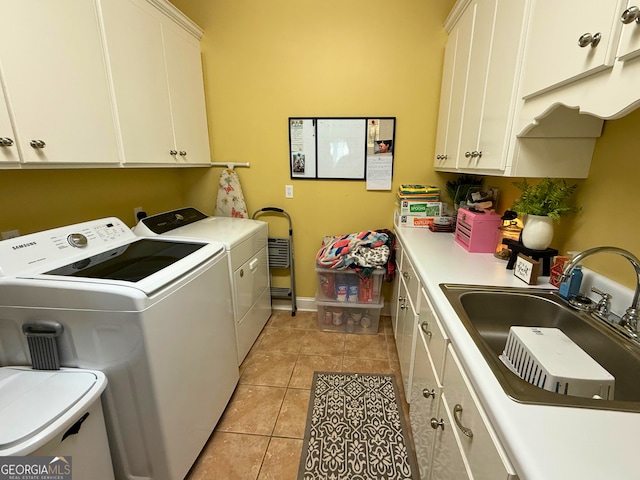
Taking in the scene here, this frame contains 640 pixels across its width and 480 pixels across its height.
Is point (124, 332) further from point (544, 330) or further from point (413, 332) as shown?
point (544, 330)

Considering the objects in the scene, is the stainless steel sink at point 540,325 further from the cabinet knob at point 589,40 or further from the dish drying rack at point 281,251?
the dish drying rack at point 281,251

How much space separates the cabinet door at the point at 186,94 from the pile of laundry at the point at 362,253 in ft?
4.23

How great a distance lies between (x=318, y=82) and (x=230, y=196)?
46.8 inches

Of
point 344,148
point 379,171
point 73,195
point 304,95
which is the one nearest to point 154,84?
point 73,195

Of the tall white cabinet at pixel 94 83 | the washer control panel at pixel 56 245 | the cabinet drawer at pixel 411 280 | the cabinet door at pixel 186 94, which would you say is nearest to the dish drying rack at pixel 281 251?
the cabinet door at pixel 186 94

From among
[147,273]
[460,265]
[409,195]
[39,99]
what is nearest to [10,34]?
[39,99]

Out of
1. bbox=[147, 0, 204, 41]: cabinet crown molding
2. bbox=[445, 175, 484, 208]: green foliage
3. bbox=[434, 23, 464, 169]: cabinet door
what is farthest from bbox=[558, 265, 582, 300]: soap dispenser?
bbox=[147, 0, 204, 41]: cabinet crown molding

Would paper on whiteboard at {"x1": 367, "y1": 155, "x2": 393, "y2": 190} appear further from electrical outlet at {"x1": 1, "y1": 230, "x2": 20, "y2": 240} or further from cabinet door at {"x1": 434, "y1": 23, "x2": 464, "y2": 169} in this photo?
electrical outlet at {"x1": 1, "y1": 230, "x2": 20, "y2": 240}

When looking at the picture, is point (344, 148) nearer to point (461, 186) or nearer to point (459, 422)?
point (461, 186)

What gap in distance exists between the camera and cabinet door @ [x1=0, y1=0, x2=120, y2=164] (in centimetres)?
108

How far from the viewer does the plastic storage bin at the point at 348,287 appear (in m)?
2.33

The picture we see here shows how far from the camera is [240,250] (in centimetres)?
194

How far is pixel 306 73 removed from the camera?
91.9 inches

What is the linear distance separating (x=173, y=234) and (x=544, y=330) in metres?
1.93
